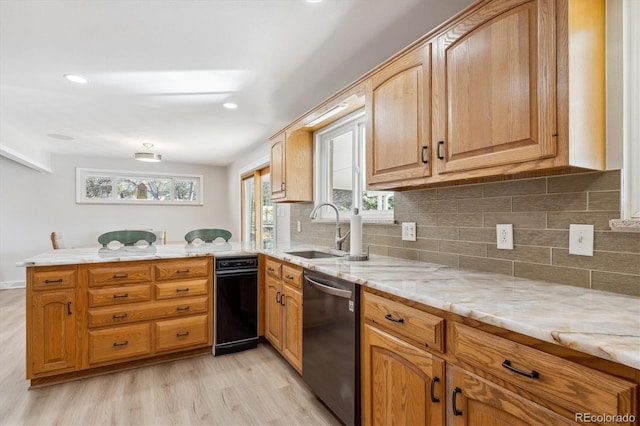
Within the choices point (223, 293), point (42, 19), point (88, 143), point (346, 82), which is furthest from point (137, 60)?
point (88, 143)

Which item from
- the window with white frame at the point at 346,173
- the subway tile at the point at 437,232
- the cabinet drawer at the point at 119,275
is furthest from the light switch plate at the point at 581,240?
the cabinet drawer at the point at 119,275

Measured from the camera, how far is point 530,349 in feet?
2.90

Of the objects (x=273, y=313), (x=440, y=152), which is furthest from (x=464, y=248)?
(x=273, y=313)

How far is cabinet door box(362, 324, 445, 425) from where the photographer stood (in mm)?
1188

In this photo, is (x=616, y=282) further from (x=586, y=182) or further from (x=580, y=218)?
(x=586, y=182)

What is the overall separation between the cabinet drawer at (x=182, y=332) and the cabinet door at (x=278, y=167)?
136 cm

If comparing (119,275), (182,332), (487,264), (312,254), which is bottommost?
(182,332)

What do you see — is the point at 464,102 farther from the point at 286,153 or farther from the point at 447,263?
the point at 286,153

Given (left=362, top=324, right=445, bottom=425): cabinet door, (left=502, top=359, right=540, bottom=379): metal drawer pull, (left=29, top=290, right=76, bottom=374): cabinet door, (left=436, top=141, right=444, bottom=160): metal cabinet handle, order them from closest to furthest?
(left=502, top=359, right=540, bottom=379): metal drawer pull
(left=362, top=324, right=445, bottom=425): cabinet door
(left=436, top=141, right=444, bottom=160): metal cabinet handle
(left=29, top=290, right=76, bottom=374): cabinet door

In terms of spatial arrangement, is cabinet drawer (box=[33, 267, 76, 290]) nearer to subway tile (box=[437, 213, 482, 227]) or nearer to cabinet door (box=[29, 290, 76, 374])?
cabinet door (box=[29, 290, 76, 374])

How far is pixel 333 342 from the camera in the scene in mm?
1784

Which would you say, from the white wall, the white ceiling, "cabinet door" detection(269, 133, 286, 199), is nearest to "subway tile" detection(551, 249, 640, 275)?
the white ceiling

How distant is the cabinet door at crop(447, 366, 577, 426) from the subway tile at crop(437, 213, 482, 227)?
83cm

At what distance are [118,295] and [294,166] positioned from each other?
1816mm
